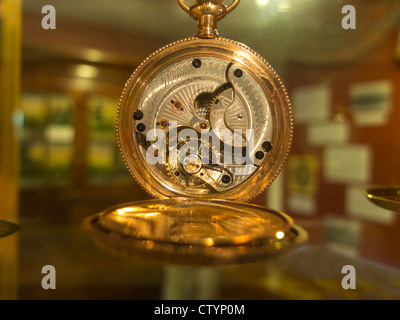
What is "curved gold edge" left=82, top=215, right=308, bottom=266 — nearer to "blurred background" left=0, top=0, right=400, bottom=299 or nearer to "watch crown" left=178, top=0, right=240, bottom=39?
"blurred background" left=0, top=0, right=400, bottom=299

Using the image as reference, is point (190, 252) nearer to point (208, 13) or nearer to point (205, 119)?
point (205, 119)

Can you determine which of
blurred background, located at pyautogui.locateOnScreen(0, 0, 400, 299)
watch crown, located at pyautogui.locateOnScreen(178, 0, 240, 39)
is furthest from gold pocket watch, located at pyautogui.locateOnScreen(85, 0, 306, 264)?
blurred background, located at pyautogui.locateOnScreen(0, 0, 400, 299)

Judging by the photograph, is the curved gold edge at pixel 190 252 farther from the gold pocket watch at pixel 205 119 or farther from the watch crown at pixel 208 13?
the watch crown at pixel 208 13

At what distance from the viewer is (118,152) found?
1.19m

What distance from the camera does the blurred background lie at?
31.0 inches

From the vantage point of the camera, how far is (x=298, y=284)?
75 centimetres

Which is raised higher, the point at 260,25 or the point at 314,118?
the point at 260,25

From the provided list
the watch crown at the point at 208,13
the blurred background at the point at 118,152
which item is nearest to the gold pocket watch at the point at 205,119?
the watch crown at the point at 208,13

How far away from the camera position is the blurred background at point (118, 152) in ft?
2.58

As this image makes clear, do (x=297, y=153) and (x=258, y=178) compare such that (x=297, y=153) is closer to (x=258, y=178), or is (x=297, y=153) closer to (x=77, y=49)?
(x=258, y=178)

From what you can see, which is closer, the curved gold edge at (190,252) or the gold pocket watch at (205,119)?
the curved gold edge at (190,252)

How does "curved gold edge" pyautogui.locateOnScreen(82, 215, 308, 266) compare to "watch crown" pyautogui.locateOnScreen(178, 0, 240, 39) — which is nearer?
"curved gold edge" pyautogui.locateOnScreen(82, 215, 308, 266)

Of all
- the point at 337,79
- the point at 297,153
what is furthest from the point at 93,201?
the point at 337,79

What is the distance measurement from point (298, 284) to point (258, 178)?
0.24 m
